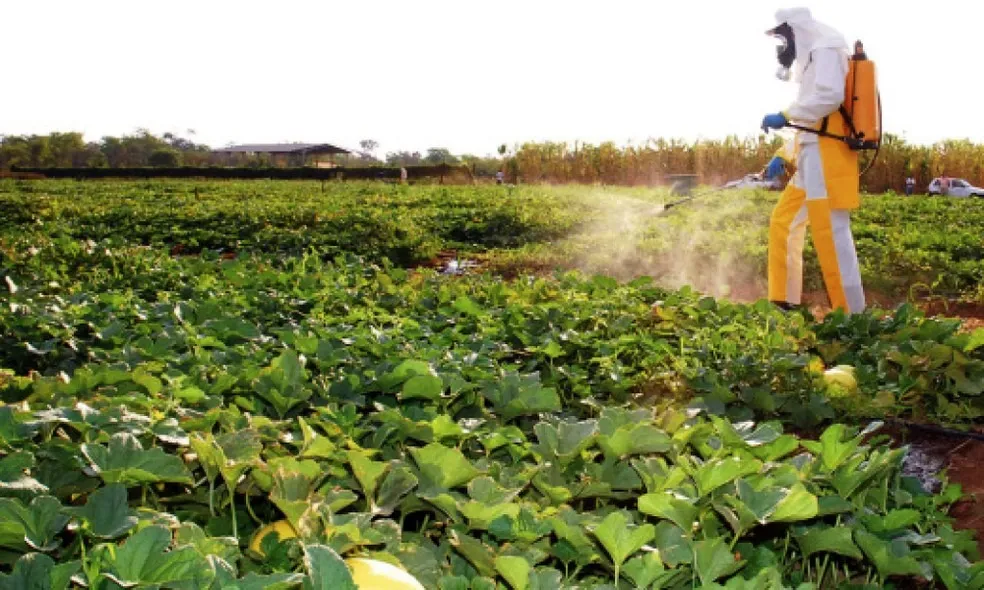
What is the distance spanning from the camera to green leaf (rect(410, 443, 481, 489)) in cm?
169

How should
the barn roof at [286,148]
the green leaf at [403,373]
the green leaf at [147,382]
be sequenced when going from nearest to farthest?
the green leaf at [147,382], the green leaf at [403,373], the barn roof at [286,148]

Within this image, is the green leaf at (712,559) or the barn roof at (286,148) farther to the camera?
the barn roof at (286,148)

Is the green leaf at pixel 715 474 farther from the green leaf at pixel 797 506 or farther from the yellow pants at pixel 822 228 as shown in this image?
the yellow pants at pixel 822 228

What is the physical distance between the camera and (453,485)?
5.71ft

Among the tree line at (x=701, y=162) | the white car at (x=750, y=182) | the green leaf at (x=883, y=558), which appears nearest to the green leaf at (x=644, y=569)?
the green leaf at (x=883, y=558)

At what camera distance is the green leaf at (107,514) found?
4.35 feet

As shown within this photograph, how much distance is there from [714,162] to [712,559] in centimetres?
3356

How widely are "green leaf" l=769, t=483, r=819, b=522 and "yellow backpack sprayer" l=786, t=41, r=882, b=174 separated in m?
4.74

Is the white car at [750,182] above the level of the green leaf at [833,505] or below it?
above

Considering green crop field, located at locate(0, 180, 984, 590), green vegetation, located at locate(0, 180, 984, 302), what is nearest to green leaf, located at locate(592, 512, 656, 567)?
green crop field, located at locate(0, 180, 984, 590)

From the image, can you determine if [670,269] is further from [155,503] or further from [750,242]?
[155,503]

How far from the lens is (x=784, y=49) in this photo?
6.24 meters

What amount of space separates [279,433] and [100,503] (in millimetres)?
589

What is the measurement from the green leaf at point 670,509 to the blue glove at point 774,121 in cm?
486
